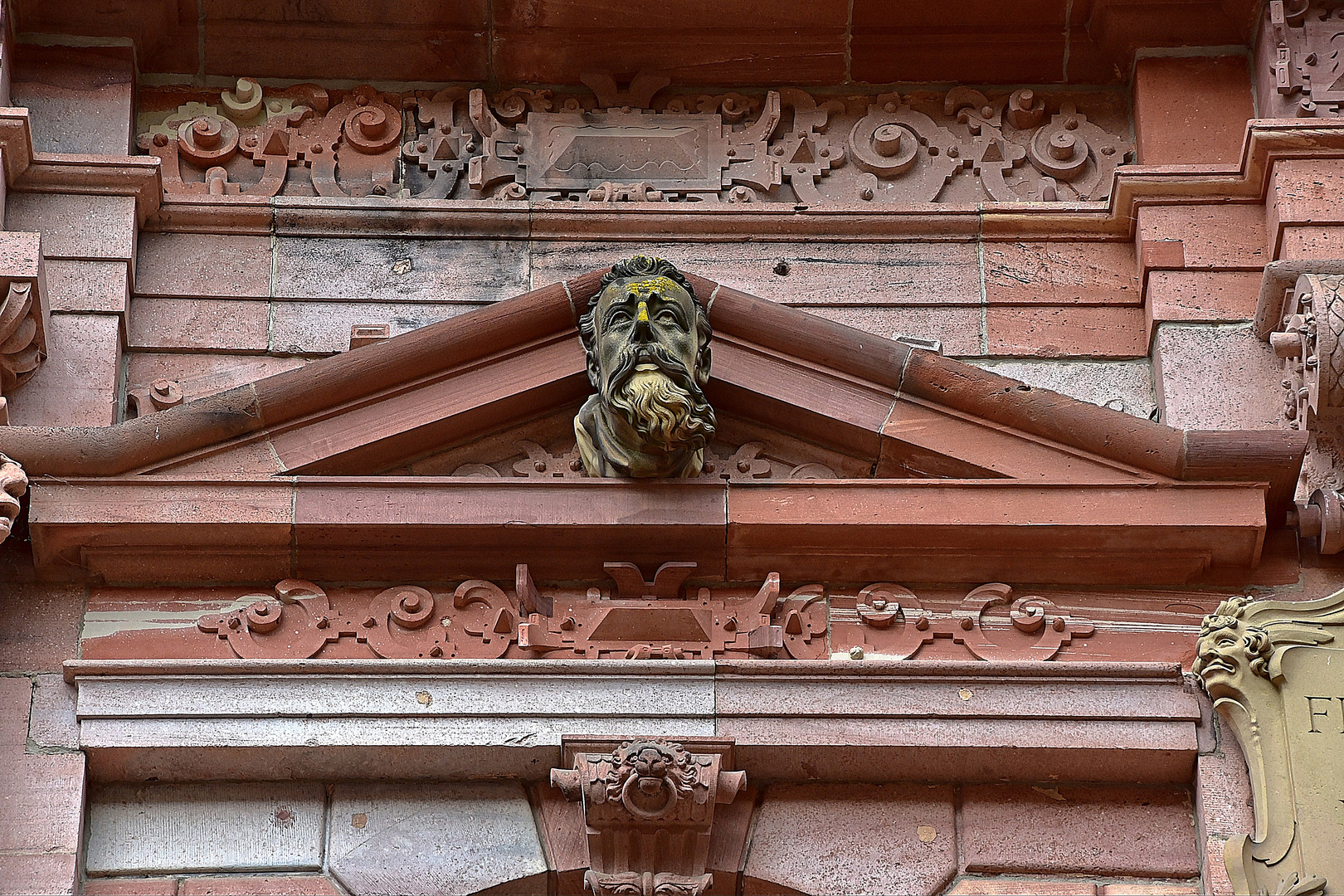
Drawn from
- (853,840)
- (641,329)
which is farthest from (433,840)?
(641,329)

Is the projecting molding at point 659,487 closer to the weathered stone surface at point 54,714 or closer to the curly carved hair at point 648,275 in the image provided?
the curly carved hair at point 648,275

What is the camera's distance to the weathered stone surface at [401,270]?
769cm

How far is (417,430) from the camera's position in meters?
7.00

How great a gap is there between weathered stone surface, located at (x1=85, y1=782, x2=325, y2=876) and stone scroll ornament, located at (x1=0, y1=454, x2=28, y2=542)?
820 mm

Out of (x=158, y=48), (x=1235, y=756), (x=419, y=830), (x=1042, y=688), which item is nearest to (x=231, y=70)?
(x=158, y=48)

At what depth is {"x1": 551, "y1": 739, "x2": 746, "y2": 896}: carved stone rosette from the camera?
20.5 ft

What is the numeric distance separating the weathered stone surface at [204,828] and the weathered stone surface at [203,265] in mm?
1903

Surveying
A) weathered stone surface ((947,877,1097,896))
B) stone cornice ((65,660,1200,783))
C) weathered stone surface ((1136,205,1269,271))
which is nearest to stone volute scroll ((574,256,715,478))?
stone cornice ((65,660,1200,783))

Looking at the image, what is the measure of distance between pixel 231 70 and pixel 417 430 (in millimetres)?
2100

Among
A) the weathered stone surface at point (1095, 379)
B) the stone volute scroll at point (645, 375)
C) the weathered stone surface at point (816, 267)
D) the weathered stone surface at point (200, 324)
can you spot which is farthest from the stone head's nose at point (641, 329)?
the weathered stone surface at point (200, 324)

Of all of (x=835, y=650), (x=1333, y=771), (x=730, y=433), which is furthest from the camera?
(x=730, y=433)

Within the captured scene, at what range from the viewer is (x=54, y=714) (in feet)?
21.5

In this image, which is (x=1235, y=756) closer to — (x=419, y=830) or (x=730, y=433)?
(x=730, y=433)

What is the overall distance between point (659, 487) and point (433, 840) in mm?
1271
